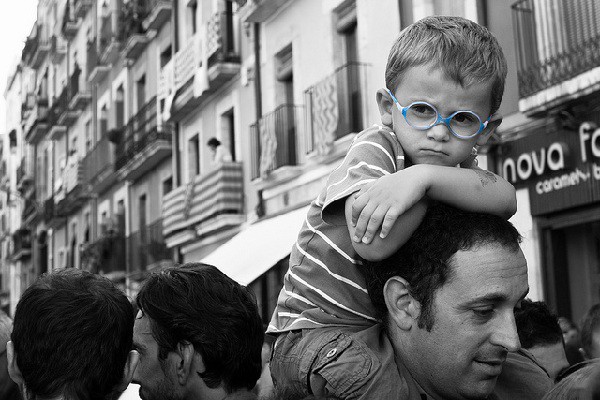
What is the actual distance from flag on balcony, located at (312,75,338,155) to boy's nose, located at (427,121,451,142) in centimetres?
1078

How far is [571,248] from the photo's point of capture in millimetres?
10656

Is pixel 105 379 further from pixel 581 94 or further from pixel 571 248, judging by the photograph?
pixel 571 248

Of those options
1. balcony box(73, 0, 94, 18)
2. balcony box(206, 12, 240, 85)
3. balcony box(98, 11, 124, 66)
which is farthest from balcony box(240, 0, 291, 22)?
balcony box(73, 0, 94, 18)

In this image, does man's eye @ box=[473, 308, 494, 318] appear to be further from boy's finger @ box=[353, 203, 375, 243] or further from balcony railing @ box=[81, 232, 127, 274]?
balcony railing @ box=[81, 232, 127, 274]

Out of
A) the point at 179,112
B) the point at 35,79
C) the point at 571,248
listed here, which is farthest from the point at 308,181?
the point at 35,79

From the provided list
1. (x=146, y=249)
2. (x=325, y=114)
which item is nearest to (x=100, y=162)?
(x=146, y=249)

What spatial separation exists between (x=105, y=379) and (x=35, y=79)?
40.2m

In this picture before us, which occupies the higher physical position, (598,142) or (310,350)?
(598,142)

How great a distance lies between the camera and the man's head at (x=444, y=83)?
2523 millimetres

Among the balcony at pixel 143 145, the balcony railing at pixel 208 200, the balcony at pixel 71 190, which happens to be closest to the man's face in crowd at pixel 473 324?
the balcony railing at pixel 208 200

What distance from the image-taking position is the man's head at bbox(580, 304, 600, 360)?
4.86m

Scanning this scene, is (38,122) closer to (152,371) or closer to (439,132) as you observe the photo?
(152,371)

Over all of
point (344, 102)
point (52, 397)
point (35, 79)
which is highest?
point (35, 79)

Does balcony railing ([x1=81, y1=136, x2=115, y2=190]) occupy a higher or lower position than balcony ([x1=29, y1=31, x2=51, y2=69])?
lower
